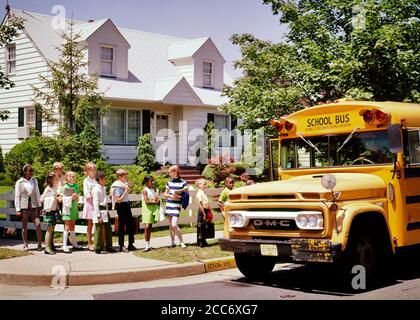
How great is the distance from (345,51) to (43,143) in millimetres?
9025

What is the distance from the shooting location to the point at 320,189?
7926 mm

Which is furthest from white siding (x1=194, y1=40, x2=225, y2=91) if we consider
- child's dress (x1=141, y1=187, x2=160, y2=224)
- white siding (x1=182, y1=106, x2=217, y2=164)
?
child's dress (x1=141, y1=187, x2=160, y2=224)

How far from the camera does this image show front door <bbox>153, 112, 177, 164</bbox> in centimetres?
2628

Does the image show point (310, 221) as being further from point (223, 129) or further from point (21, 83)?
point (223, 129)

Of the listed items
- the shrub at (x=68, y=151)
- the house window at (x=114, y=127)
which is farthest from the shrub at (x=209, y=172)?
the shrub at (x=68, y=151)

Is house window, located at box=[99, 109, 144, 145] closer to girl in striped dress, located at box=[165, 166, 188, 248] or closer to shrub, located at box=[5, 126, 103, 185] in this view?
shrub, located at box=[5, 126, 103, 185]

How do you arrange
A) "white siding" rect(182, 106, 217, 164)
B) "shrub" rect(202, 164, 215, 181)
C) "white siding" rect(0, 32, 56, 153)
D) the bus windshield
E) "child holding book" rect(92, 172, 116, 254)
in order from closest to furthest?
the bus windshield
"child holding book" rect(92, 172, 116, 254)
"white siding" rect(0, 32, 56, 153)
"shrub" rect(202, 164, 215, 181)
"white siding" rect(182, 106, 217, 164)

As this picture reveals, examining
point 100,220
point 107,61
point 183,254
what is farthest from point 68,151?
point 107,61

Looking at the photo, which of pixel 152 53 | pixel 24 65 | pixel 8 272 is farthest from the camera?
pixel 152 53

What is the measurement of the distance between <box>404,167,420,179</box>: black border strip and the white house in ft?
50.3

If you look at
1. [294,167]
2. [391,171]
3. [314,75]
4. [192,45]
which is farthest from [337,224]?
[192,45]

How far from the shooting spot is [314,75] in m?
16.2

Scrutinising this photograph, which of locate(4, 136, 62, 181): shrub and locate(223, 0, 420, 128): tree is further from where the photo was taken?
locate(4, 136, 62, 181): shrub
